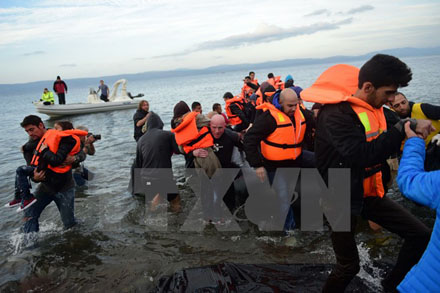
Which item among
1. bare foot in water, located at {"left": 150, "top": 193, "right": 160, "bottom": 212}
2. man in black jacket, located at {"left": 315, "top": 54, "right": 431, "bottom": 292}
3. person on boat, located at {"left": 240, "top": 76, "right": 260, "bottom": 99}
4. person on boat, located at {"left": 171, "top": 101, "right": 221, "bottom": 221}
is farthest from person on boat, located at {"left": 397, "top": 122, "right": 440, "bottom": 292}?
person on boat, located at {"left": 240, "top": 76, "right": 260, "bottom": 99}

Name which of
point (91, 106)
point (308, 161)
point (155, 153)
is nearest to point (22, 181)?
point (155, 153)

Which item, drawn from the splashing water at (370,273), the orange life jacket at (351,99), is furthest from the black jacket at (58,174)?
the splashing water at (370,273)

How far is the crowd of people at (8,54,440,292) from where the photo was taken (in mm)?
2240

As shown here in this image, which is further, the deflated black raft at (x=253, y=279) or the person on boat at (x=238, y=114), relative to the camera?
the person on boat at (x=238, y=114)

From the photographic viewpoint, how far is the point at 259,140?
4.18m

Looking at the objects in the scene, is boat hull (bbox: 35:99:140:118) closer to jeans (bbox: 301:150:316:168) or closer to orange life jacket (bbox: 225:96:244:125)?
orange life jacket (bbox: 225:96:244:125)

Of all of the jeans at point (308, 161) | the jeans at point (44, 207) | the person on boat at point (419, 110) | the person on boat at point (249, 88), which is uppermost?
the person on boat at point (249, 88)

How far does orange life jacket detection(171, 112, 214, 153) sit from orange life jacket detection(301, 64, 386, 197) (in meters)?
2.32

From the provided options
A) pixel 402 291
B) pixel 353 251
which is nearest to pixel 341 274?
pixel 353 251

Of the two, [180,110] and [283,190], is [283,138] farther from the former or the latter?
[180,110]

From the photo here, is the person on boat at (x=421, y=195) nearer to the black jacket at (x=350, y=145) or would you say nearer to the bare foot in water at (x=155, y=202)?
the black jacket at (x=350, y=145)

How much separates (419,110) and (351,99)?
2747mm

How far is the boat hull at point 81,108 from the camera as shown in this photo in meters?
22.9

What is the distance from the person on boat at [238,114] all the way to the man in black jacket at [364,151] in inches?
250
